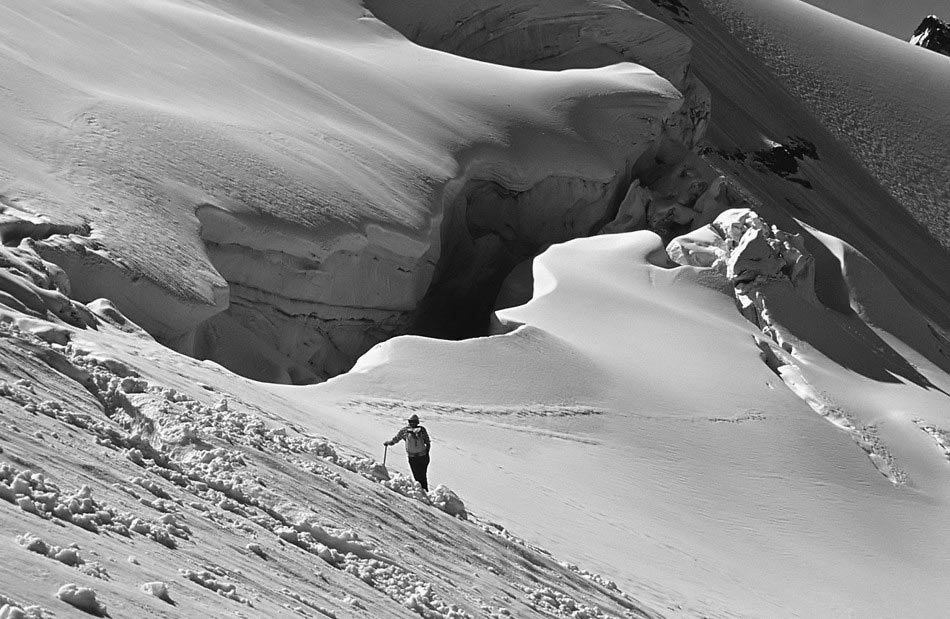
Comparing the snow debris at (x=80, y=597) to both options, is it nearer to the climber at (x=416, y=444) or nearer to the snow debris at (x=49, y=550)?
the snow debris at (x=49, y=550)

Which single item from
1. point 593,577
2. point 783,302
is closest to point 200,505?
point 593,577

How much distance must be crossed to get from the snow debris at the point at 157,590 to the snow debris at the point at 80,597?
0.47m

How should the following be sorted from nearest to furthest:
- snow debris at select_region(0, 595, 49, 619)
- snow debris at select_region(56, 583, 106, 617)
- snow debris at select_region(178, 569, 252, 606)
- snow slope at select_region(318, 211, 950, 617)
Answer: snow debris at select_region(0, 595, 49, 619)
snow debris at select_region(56, 583, 106, 617)
snow debris at select_region(178, 569, 252, 606)
snow slope at select_region(318, 211, 950, 617)

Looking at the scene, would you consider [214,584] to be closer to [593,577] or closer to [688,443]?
[593,577]

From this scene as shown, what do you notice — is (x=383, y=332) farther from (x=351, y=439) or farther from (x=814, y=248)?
(x=814, y=248)

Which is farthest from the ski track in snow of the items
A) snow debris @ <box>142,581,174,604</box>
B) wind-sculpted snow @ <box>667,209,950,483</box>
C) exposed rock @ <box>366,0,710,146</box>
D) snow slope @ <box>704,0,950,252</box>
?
snow slope @ <box>704,0,950,252</box>

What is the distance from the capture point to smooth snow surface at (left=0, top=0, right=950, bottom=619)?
255 inches

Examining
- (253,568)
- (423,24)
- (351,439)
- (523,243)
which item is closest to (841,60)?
(423,24)

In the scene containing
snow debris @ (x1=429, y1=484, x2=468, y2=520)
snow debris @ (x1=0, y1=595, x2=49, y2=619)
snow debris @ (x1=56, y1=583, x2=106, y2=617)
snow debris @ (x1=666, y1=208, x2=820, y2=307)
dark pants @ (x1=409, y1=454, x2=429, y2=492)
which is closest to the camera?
snow debris @ (x1=0, y1=595, x2=49, y2=619)

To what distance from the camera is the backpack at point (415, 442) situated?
28.6 feet

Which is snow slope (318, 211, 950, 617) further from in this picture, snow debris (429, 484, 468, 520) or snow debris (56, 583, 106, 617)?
snow debris (56, 583, 106, 617)

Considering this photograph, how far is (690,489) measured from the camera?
1335 cm

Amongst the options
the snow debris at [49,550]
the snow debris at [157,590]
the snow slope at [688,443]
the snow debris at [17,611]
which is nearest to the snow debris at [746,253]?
the snow slope at [688,443]

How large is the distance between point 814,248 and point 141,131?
1490 cm
